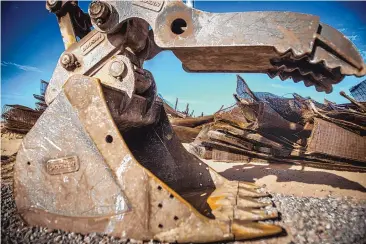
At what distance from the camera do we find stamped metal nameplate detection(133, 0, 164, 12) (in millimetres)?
2107

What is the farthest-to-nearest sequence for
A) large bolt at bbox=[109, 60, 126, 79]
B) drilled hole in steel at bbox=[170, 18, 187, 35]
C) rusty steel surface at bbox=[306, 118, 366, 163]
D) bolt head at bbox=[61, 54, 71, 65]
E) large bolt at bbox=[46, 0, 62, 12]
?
rusty steel surface at bbox=[306, 118, 366, 163] < large bolt at bbox=[46, 0, 62, 12] < bolt head at bbox=[61, 54, 71, 65] < large bolt at bbox=[109, 60, 126, 79] < drilled hole in steel at bbox=[170, 18, 187, 35]

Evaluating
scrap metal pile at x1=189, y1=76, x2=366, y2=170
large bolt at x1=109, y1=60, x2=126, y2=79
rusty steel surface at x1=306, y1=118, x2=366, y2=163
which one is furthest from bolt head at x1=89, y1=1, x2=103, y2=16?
rusty steel surface at x1=306, y1=118, x2=366, y2=163

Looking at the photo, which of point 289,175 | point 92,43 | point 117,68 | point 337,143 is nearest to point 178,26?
point 117,68

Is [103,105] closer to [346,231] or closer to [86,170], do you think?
[86,170]

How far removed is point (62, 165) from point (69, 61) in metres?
1.17

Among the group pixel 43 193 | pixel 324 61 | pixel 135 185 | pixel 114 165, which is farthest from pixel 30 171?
pixel 324 61

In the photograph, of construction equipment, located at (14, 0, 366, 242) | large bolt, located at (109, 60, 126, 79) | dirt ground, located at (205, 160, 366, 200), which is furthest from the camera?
dirt ground, located at (205, 160, 366, 200)

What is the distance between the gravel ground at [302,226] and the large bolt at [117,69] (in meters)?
1.51

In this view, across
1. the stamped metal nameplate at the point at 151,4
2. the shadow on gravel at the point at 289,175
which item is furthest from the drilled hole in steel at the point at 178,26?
the shadow on gravel at the point at 289,175

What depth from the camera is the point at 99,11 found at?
214cm

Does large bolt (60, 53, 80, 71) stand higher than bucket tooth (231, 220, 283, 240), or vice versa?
large bolt (60, 53, 80, 71)

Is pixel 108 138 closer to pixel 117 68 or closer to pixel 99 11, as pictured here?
pixel 117 68

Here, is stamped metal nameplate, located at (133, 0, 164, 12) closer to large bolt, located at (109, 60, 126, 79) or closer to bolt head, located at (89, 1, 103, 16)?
bolt head, located at (89, 1, 103, 16)

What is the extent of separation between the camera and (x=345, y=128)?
5172 mm
